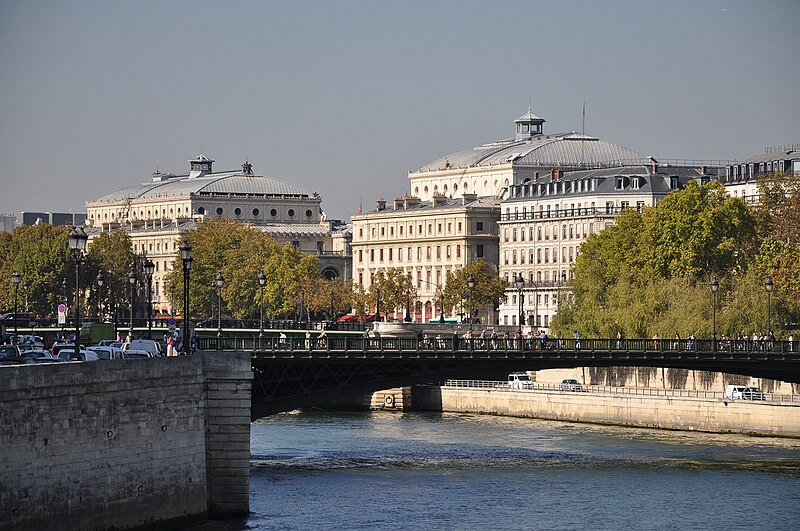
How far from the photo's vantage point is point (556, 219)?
172 meters

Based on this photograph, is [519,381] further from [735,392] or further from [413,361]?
[413,361]

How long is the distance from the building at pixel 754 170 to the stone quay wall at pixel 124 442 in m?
89.6

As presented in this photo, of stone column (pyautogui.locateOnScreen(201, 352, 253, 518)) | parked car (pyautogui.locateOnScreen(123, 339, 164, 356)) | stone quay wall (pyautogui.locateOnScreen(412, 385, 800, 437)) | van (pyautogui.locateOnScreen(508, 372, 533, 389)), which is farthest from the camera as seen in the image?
van (pyautogui.locateOnScreen(508, 372, 533, 389))

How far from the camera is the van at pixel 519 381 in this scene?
11094 centimetres

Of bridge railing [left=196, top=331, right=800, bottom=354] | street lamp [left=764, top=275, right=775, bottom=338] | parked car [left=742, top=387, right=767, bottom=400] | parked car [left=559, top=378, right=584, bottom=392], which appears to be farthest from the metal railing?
parked car [left=559, top=378, right=584, bottom=392]

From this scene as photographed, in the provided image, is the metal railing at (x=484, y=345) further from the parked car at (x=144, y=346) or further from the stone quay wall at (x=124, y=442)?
the stone quay wall at (x=124, y=442)

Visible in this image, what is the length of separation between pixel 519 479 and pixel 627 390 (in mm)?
30044

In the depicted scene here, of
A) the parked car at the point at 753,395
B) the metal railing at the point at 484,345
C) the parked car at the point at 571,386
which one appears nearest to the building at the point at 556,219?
the parked car at the point at 571,386

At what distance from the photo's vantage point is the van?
110938 mm

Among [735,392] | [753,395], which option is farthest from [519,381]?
[753,395]

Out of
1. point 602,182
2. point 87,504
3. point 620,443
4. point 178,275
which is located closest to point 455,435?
point 620,443

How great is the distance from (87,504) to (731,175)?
107570 millimetres

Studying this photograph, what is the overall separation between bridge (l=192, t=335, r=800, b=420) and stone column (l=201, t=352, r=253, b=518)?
41.0 feet

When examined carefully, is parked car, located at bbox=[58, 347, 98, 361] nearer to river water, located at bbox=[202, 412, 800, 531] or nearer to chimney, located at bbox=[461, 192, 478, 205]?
river water, located at bbox=[202, 412, 800, 531]
